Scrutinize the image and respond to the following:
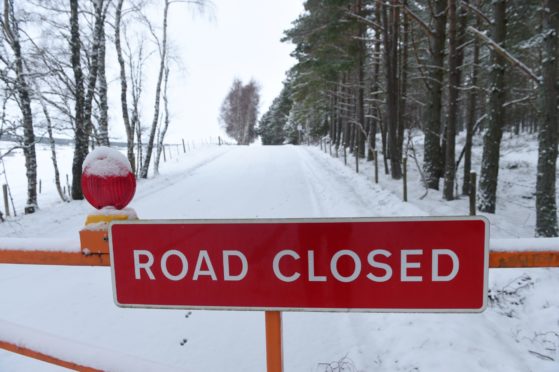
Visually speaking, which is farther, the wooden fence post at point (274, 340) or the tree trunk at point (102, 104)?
the tree trunk at point (102, 104)

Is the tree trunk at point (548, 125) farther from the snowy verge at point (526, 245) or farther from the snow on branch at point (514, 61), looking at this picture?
the snowy verge at point (526, 245)

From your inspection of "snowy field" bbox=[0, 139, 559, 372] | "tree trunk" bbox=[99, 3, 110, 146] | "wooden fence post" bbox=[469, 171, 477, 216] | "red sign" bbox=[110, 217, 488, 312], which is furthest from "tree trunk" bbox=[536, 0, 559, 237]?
"tree trunk" bbox=[99, 3, 110, 146]

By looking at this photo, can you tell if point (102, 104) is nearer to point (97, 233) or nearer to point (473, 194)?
point (473, 194)

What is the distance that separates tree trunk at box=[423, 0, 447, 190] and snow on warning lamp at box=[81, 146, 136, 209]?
38.5ft

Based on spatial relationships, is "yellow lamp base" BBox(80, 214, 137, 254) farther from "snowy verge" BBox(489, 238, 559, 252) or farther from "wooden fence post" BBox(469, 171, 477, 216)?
"wooden fence post" BBox(469, 171, 477, 216)

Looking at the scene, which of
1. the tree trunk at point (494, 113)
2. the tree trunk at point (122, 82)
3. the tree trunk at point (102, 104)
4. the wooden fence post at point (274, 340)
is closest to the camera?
the wooden fence post at point (274, 340)

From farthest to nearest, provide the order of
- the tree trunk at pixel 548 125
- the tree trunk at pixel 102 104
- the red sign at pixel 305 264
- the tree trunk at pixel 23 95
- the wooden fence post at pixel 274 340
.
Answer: the tree trunk at pixel 102 104 → the tree trunk at pixel 23 95 → the tree trunk at pixel 548 125 → the wooden fence post at pixel 274 340 → the red sign at pixel 305 264

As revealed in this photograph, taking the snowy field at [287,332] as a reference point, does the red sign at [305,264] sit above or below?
above

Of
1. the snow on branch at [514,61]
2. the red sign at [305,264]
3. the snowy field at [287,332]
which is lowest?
the snowy field at [287,332]

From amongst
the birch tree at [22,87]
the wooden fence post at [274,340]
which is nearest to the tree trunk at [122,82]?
the birch tree at [22,87]

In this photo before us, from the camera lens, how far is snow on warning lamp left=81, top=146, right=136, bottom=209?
1443mm

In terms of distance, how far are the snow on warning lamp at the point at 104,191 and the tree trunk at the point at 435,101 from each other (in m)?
→ 11.7

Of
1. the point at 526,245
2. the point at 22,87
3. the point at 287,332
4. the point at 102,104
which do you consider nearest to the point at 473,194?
the point at 287,332

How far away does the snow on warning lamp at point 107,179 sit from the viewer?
4.74 feet
